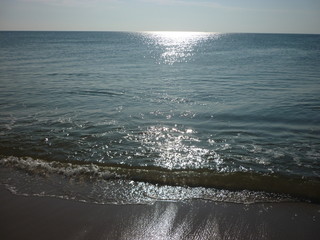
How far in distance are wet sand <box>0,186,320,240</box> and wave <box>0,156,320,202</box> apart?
0.79 meters

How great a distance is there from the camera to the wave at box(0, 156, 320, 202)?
7449 mm

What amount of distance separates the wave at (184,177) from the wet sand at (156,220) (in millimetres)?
789

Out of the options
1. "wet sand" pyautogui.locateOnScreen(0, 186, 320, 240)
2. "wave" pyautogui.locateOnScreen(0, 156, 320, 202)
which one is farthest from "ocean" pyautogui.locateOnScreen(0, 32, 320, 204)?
"wet sand" pyautogui.locateOnScreen(0, 186, 320, 240)

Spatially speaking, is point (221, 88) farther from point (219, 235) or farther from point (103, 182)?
point (219, 235)

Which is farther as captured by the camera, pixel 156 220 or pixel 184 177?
pixel 184 177

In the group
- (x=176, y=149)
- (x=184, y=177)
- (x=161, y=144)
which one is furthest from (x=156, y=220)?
(x=161, y=144)

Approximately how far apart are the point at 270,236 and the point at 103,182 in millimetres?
4484

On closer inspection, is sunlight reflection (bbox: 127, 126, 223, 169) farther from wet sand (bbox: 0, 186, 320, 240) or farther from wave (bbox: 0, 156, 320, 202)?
wet sand (bbox: 0, 186, 320, 240)

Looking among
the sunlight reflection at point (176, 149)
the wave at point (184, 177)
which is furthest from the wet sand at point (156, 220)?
the sunlight reflection at point (176, 149)

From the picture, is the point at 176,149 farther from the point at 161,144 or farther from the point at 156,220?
the point at 156,220

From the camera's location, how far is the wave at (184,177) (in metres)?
7.45

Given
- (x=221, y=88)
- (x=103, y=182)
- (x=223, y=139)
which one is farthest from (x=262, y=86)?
(x=103, y=182)

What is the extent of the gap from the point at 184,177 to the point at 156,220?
7.16 feet

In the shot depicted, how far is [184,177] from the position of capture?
8016mm
